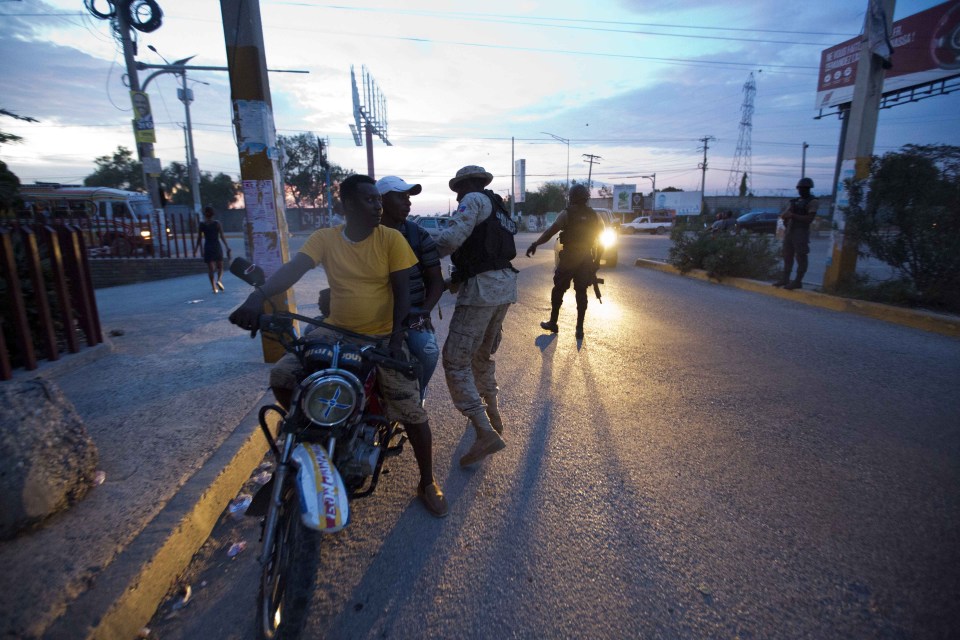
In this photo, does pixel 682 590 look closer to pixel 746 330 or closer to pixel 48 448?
pixel 48 448

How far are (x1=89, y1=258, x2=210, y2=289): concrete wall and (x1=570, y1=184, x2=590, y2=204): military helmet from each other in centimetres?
1223

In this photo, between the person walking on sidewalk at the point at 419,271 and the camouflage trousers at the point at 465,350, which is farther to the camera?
the camouflage trousers at the point at 465,350

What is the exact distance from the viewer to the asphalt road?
2066 mm

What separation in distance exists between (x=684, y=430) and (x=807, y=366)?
2.31 metres

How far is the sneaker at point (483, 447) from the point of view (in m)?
3.23

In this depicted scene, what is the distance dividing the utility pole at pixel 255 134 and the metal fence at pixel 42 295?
1.80 m

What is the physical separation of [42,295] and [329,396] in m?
4.18

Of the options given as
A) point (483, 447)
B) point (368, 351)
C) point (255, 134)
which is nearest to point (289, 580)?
point (368, 351)

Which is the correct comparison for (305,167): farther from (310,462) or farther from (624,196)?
(310,462)

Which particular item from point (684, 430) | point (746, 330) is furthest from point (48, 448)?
point (746, 330)

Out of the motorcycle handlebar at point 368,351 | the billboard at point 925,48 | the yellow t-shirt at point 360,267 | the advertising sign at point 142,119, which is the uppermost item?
the billboard at point 925,48

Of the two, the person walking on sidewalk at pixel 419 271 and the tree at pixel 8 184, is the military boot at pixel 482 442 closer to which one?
the person walking on sidewalk at pixel 419 271

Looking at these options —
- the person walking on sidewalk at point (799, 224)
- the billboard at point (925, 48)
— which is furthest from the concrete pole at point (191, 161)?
the billboard at point (925, 48)

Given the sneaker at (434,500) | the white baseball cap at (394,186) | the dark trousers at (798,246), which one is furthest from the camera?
the dark trousers at (798,246)
